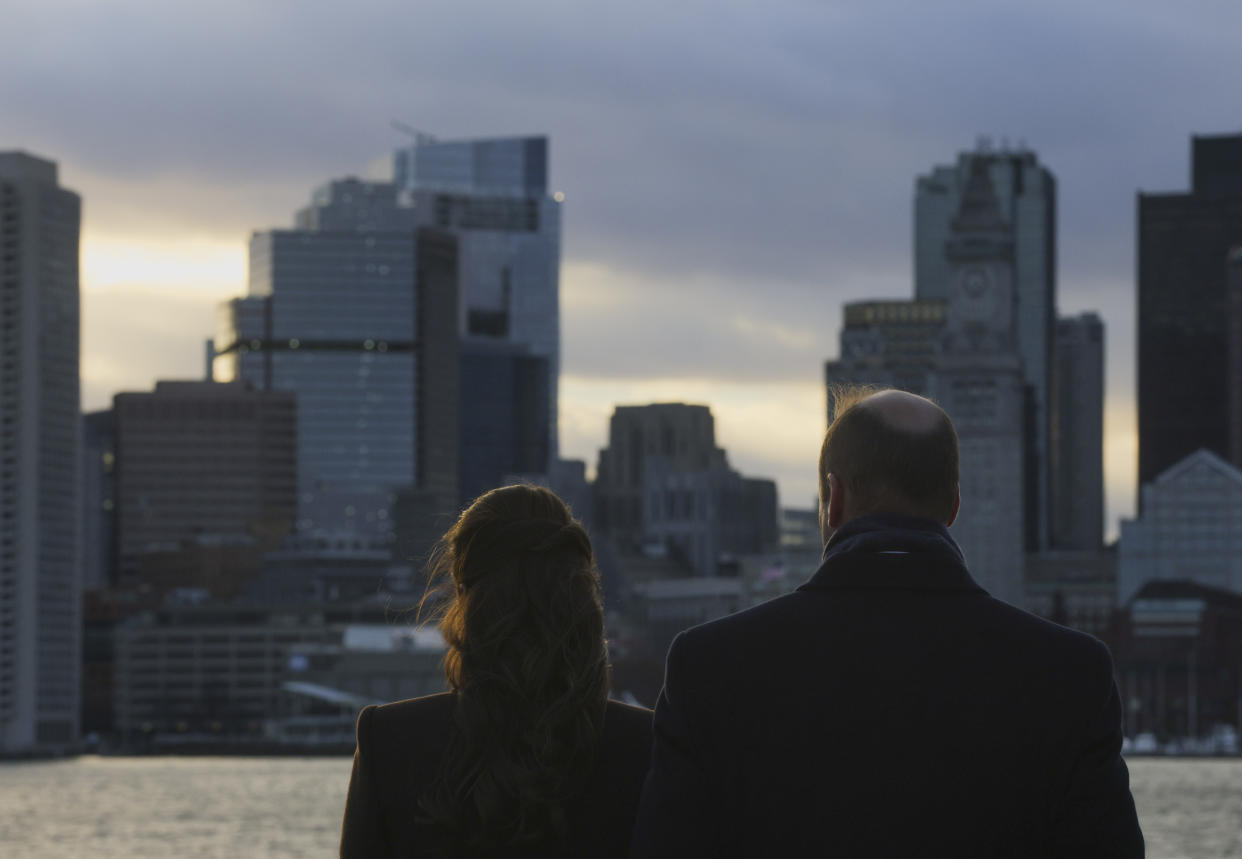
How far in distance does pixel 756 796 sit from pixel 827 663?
389 millimetres

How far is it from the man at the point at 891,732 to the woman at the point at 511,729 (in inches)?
31.5

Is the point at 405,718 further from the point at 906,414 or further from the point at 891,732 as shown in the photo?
the point at 906,414

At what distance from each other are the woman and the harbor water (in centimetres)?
7563

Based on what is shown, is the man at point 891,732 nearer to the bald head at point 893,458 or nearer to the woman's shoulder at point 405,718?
the bald head at point 893,458

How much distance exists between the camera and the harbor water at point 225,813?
8850cm

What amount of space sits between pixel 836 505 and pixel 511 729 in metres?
1.22

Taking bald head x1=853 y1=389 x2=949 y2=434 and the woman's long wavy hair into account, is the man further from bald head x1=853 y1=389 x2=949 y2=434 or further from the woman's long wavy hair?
the woman's long wavy hair

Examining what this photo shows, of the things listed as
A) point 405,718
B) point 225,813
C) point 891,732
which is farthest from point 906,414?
point 225,813

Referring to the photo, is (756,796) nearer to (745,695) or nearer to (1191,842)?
(745,695)

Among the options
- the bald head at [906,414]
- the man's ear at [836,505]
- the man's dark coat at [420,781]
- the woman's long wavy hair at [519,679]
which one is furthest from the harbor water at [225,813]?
the bald head at [906,414]

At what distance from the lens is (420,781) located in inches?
276

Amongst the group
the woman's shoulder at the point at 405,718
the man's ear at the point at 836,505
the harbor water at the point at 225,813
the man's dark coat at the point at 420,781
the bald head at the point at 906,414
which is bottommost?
the harbor water at the point at 225,813

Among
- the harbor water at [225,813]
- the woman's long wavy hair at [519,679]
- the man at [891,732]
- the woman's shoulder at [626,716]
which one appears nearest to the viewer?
the man at [891,732]

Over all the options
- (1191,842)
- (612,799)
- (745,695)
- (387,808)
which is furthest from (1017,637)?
(1191,842)
